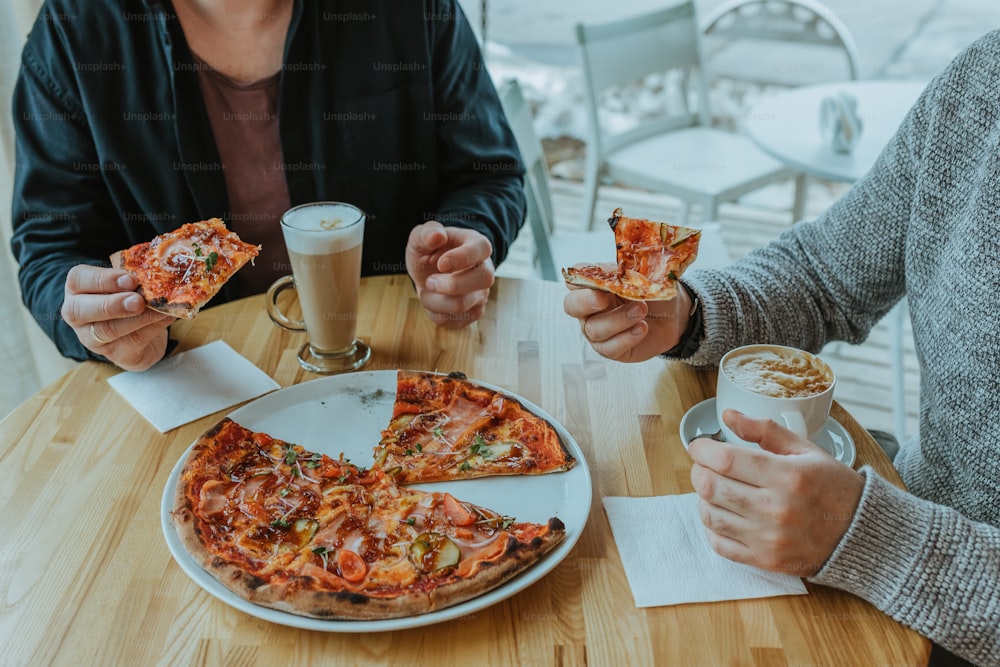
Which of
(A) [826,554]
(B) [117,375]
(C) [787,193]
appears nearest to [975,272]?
(A) [826,554]

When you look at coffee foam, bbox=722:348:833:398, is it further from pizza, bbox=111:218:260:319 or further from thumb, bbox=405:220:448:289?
pizza, bbox=111:218:260:319

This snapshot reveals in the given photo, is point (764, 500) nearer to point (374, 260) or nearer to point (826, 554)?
point (826, 554)

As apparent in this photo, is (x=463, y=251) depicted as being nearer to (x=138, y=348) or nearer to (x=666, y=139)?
(x=138, y=348)

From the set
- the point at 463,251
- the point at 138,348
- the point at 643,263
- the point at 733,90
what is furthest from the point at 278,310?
the point at 733,90

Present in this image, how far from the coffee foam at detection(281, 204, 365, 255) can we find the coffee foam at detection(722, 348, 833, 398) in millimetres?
727

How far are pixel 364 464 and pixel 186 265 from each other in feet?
1.64

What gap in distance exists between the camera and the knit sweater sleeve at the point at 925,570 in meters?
1.04

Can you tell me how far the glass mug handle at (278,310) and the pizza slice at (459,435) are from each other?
11.5 inches

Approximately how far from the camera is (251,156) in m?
2.00

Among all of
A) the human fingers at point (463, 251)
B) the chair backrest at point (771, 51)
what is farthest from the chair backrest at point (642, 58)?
the human fingers at point (463, 251)

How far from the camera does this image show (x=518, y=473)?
132 cm

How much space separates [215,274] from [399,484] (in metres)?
0.51

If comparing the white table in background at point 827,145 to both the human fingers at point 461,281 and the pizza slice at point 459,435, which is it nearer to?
Answer: the human fingers at point 461,281

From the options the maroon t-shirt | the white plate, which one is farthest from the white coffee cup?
the maroon t-shirt
